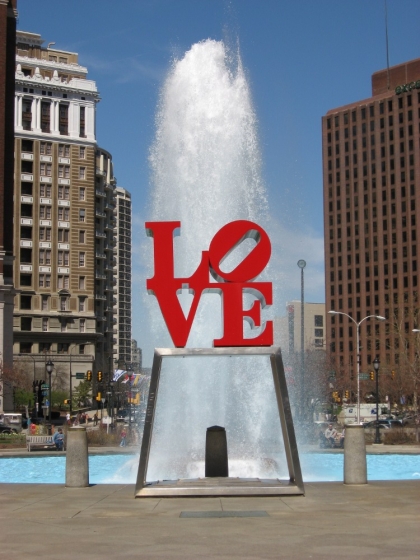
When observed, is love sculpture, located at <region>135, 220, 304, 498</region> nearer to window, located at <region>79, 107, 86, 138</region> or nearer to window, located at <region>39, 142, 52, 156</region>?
window, located at <region>39, 142, 52, 156</region>

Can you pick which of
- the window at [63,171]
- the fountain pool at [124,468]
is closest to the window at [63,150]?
the window at [63,171]

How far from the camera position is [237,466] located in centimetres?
2456

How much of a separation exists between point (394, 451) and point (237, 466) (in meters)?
13.9

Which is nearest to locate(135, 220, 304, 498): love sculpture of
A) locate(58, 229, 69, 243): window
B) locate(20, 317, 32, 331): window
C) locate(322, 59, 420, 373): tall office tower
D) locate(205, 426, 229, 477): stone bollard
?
locate(205, 426, 229, 477): stone bollard

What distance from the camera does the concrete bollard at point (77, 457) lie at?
1952cm

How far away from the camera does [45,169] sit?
107 m

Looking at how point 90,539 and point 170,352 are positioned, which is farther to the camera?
point 170,352

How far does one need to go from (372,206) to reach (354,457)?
498ft

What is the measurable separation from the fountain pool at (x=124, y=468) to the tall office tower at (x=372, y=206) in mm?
126318

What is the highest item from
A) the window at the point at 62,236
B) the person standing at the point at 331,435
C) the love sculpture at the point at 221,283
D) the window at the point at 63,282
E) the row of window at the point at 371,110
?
the row of window at the point at 371,110

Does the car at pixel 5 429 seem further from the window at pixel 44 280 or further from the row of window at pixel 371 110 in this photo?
the row of window at pixel 371 110

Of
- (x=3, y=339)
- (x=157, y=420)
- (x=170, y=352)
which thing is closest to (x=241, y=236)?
(x=170, y=352)

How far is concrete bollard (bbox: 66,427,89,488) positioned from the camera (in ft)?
→ 64.0

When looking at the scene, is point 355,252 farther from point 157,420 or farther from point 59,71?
point 157,420
